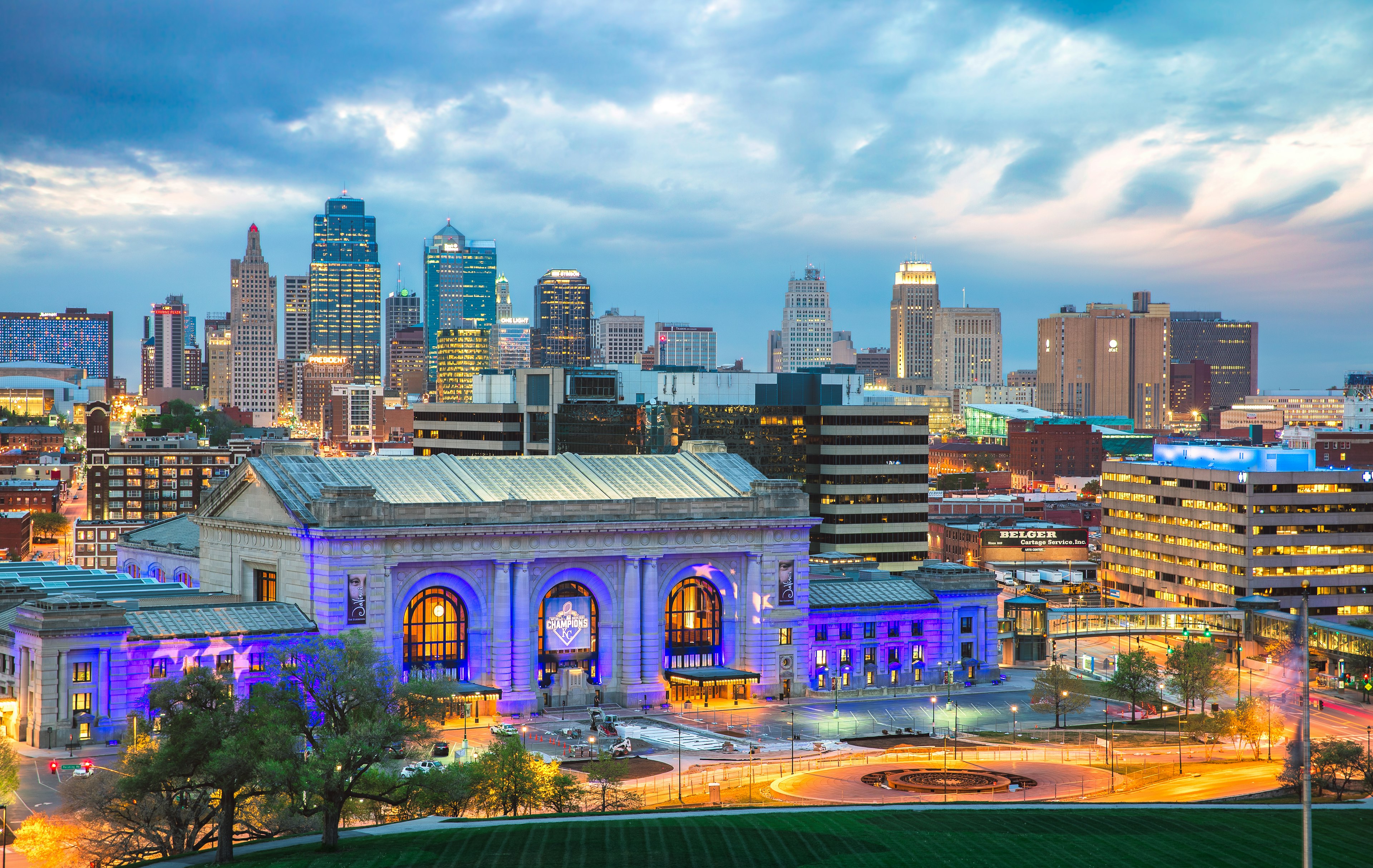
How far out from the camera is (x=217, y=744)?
74.2 m

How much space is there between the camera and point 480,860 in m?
72.4

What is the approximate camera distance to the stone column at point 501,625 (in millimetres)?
127938

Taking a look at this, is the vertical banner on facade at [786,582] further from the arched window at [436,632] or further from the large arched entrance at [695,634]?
the arched window at [436,632]

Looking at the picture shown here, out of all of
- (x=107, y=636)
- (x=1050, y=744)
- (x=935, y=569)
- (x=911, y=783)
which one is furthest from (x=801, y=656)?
(x=107, y=636)

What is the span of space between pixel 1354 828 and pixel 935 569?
235 ft

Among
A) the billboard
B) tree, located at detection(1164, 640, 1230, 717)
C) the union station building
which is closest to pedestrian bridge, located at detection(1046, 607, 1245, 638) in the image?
tree, located at detection(1164, 640, 1230, 717)

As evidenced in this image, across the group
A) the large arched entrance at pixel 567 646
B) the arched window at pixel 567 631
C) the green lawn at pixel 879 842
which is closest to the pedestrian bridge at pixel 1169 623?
the arched window at pixel 567 631

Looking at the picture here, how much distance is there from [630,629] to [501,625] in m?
11.5

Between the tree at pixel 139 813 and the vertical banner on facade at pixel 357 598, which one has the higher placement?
the vertical banner on facade at pixel 357 598

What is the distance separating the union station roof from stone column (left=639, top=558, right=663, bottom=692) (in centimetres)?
666

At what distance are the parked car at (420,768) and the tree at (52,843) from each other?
15.5 m

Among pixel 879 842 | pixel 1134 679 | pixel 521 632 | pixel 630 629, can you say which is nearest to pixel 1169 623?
pixel 1134 679

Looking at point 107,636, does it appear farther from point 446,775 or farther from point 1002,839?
point 1002,839

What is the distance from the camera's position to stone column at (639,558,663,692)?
134000 mm
